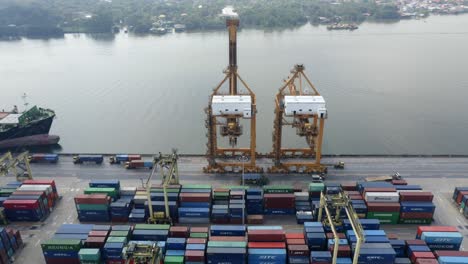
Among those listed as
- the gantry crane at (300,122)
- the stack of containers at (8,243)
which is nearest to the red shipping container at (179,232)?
the stack of containers at (8,243)

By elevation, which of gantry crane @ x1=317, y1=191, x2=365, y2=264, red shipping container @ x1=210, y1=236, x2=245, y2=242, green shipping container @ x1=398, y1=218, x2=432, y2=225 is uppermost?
gantry crane @ x1=317, y1=191, x2=365, y2=264

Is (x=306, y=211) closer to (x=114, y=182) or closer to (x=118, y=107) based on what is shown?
(x=114, y=182)

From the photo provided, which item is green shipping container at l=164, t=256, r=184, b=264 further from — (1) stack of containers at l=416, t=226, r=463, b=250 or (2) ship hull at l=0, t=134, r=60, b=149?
(2) ship hull at l=0, t=134, r=60, b=149

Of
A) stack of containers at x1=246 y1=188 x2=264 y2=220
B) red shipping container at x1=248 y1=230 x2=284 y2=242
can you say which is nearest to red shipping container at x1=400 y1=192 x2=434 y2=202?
red shipping container at x1=248 y1=230 x2=284 y2=242

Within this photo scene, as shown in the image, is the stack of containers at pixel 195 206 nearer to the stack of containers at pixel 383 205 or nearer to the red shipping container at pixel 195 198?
the red shipping container at pixel 195 198

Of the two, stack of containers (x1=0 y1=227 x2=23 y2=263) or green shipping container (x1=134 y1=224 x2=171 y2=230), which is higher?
green shipping container (x1=134 y1=224 x2=171 y2=230)

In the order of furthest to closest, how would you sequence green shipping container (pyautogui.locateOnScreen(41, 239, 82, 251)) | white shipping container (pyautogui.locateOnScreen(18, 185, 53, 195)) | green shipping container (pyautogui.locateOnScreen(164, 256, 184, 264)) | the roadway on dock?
white shipping container (pyautogui.locateOnScreen(18, 185, 53, 195)) → the roadway on dock → green shipping container (pyautogui.locateOnScreen(41, 239, 82, 251)) → green shipping container (pyautogui.locateOnScreen(164, 256, 184, 264))

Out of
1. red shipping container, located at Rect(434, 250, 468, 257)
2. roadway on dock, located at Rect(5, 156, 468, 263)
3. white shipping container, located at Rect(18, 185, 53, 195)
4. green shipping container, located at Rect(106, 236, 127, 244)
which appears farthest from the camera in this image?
white shipping container, located at Rect(18, 185, 53, 195)

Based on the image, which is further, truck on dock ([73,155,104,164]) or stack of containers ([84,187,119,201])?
truck on dock ([73,155,104,164])
